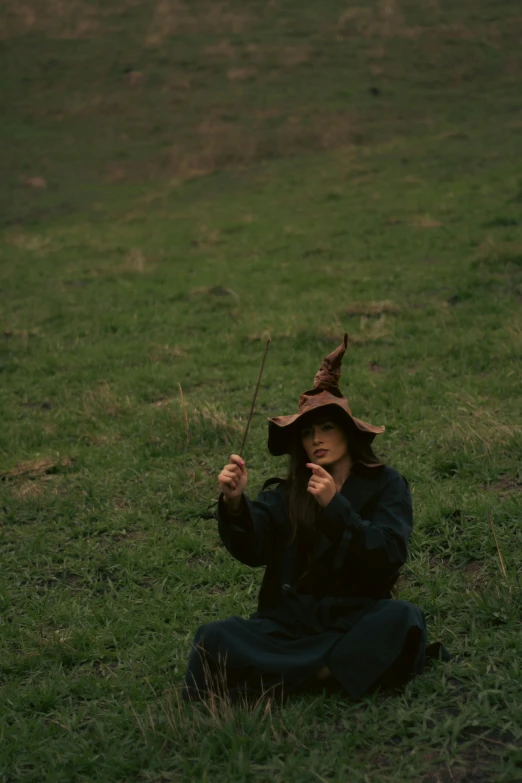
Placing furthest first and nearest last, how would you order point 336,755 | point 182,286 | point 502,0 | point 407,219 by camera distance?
1. point 502,0
2. point 407,219
3. point 182,286
4. point 336,755

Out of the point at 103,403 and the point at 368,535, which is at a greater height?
the point at 368,535

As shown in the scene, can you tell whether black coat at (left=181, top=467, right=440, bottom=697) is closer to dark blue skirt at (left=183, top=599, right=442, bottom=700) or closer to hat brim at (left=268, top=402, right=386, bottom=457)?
dark blue skirt at (left=183, top=599, right=442, bottom=700)

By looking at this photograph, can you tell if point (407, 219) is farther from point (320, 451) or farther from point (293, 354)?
point (320, 451)

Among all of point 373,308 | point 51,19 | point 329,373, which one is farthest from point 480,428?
point 51,19

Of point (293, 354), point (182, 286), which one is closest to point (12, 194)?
point (182, 286)

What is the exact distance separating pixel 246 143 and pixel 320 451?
21.6 meters

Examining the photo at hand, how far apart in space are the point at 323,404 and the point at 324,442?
18 cm

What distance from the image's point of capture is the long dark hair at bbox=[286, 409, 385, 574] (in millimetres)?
4305

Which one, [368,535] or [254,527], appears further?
[254,527]

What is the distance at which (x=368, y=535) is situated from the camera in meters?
4.02

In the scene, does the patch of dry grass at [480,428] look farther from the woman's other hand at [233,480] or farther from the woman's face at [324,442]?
the woman's other hand at [233,480]

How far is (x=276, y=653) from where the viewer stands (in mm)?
4215

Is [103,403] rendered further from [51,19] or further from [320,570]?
[51,19]

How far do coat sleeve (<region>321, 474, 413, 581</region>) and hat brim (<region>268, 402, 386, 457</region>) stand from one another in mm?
332
